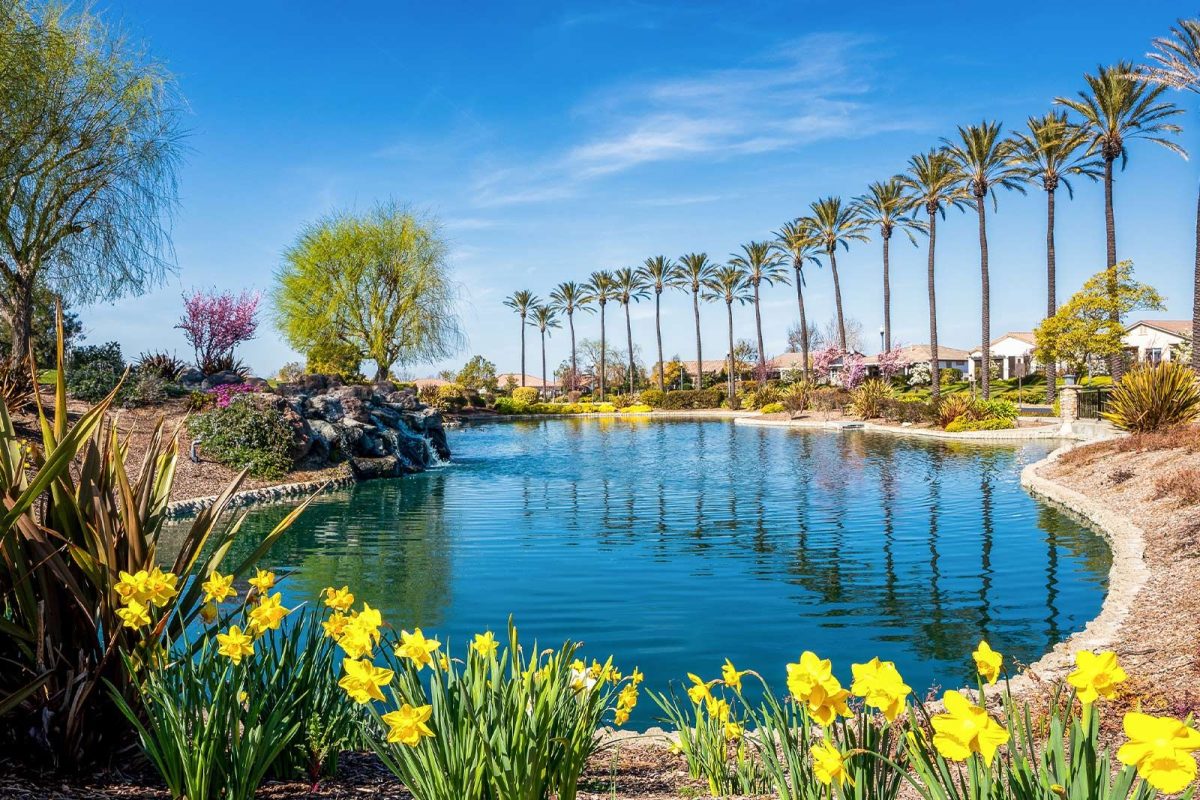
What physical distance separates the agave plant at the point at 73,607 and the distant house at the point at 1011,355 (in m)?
77.5

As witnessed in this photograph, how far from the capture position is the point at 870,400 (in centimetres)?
4112

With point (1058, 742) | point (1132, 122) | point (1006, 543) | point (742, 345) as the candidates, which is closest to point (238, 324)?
point (1006, 543)

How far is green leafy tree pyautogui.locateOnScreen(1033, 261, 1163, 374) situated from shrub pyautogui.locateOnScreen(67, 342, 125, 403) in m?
36.1

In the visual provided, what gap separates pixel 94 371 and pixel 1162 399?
1052 inches

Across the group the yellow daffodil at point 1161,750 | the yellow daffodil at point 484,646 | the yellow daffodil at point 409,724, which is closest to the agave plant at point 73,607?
the yellow daffodil at point 484,646

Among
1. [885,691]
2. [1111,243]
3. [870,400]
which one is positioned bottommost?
[885,691]

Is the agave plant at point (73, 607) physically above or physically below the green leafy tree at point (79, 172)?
below

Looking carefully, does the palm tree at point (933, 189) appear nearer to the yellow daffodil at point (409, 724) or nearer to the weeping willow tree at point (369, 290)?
the weeping willow tree at point (369, 290)

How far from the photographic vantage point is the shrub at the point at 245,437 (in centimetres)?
2022

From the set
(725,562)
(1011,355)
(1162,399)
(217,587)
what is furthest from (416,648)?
(1011,355)

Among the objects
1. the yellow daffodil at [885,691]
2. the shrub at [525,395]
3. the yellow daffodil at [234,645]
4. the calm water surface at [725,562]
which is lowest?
the calm water surface at [725,562]

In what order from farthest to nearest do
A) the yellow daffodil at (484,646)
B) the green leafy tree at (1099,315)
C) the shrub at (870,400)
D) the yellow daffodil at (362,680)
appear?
the shrub at (870,400)
the green leafy tree at (1099,315)
the yellow daffodil at (484,646)
the yellow daffodil at (362,680)

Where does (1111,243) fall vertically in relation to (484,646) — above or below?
above

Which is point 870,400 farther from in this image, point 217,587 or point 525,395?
point 217,587
